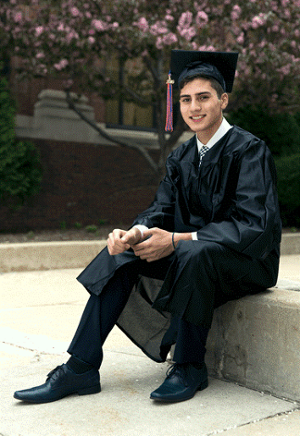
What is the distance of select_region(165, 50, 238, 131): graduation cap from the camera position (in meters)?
2.70

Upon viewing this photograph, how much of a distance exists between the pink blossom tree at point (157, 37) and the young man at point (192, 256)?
5.79 metres

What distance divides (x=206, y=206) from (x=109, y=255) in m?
0.54

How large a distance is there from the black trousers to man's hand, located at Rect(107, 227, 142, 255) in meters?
0.11

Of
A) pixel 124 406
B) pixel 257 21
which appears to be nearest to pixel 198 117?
pixel 124 406

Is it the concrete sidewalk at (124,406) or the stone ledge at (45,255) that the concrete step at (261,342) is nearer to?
the concrete sidewalk at (124,406)

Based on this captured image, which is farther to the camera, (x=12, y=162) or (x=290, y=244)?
(x=290, y=244)

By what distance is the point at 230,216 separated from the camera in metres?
2.57

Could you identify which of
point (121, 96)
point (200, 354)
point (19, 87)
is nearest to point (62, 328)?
point (200, 354)

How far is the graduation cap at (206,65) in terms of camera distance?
270cm

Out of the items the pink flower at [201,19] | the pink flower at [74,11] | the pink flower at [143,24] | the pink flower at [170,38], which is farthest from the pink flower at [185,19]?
the pink flower at [74,11]

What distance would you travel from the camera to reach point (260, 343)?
8.30ft

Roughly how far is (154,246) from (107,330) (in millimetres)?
456

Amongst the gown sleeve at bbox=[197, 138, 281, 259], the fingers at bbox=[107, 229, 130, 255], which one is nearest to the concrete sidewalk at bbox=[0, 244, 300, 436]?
the gown sleeve at bbox=[197, 138, 281, 259]

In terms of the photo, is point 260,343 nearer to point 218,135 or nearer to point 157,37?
point 218,135
